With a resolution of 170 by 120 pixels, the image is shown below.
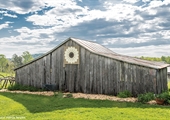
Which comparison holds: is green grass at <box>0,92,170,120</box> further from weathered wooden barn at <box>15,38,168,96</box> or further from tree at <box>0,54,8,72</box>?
tree at <box>0,54,8,72</box>

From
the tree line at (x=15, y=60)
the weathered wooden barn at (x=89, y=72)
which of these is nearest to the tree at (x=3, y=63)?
the tree line at (x=15, y=60)

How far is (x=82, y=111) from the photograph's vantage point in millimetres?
10750

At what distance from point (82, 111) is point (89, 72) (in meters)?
6.81

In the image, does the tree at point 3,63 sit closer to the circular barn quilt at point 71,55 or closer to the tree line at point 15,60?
the tree line at point 15,60

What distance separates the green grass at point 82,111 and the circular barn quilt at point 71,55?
5654 mm

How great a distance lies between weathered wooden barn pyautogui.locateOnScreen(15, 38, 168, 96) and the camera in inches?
589

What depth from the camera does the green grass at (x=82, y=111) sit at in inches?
386

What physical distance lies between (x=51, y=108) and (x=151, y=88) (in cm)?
732

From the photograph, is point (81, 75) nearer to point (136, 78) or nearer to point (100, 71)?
point (100, 71)

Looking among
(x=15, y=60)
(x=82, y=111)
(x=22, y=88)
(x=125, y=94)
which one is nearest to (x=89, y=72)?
(x=125, y=94)

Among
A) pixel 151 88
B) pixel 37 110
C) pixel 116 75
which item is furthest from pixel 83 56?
pixel 37 110

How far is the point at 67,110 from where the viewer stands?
433 inches

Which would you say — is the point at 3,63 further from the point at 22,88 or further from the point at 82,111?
the point at 82,111

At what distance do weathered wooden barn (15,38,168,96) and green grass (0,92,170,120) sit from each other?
120 inches
